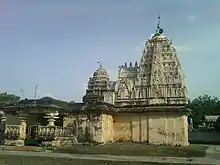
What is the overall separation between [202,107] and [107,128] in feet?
166

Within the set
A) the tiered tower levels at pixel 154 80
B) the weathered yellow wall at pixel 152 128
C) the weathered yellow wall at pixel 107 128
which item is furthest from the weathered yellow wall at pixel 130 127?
the tiered tower levels at pixel 154 80

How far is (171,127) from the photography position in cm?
2853

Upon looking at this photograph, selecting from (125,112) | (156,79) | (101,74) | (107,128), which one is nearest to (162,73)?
(156,79)

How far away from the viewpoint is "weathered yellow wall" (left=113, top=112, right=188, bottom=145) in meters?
28.5

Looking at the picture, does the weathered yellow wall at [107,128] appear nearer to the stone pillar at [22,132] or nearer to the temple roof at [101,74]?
the stone pillar at [22,132]

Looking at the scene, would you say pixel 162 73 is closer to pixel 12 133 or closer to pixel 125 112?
pixel 125 112

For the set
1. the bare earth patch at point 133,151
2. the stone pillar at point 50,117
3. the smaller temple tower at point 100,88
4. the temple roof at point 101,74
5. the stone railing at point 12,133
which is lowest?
the bare earth patch at point 133,151

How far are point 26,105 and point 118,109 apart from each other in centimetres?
872

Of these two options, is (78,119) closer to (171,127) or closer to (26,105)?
(26,105)

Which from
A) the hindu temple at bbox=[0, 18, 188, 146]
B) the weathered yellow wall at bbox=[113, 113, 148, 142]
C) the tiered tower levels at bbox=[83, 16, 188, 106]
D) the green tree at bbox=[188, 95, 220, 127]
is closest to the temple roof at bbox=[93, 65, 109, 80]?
the hindu temple at bbox=[0, 18, 188, 146]

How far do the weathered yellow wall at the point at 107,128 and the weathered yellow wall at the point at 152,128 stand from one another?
99 cm

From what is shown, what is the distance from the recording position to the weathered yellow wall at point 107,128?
26864 millimetres

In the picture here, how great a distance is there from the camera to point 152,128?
2919cm

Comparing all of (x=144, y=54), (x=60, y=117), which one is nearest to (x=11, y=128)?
(x=60, y=117)
